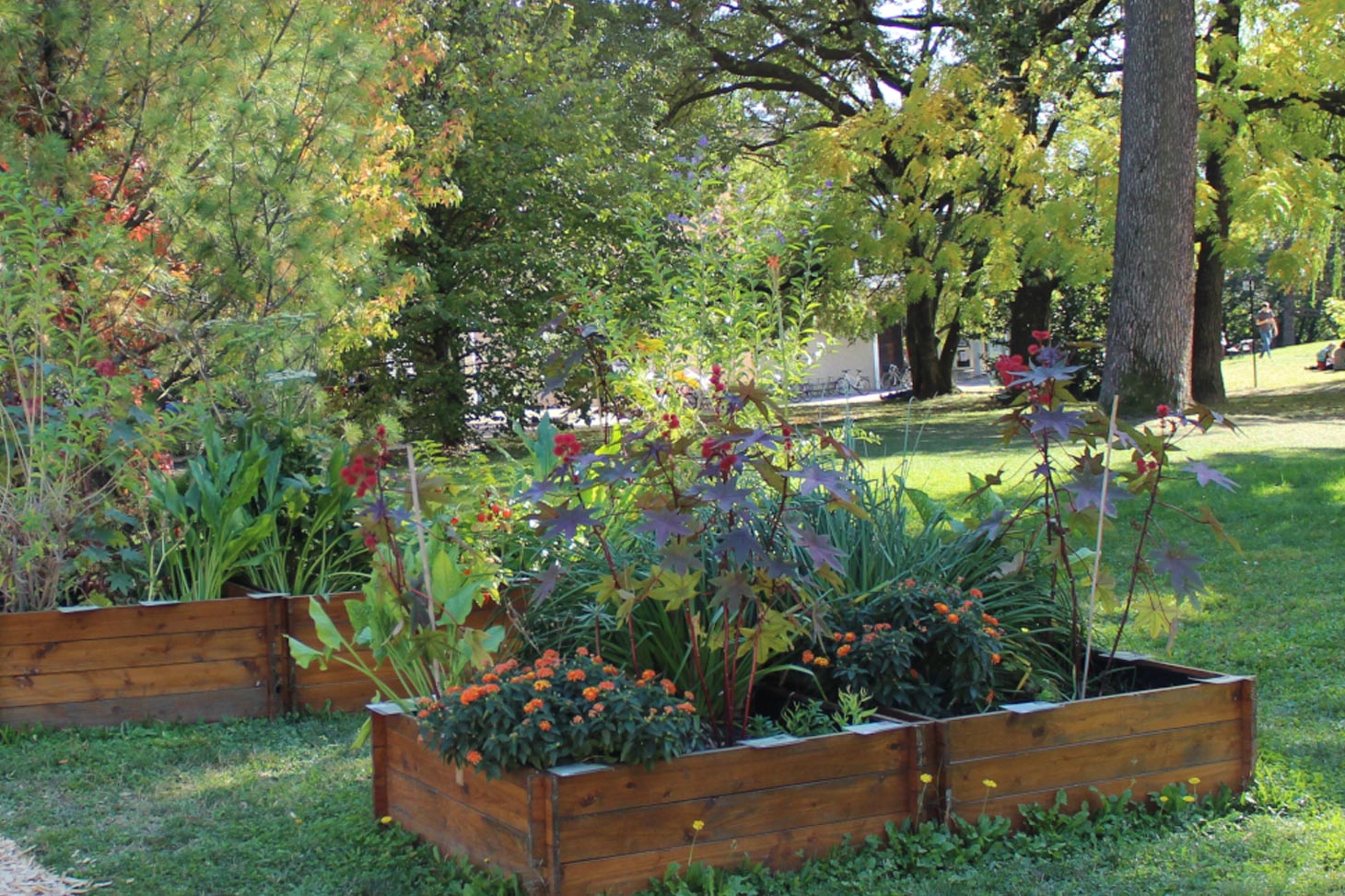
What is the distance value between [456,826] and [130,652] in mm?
2025

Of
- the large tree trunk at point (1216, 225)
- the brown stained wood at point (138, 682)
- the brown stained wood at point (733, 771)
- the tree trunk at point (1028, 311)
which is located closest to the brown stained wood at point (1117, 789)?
the brown stained wood at point (733, 771)

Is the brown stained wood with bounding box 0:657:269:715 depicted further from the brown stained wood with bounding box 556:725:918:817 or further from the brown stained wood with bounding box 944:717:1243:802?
the brown stained wood with bounding box 944:717:1243:802

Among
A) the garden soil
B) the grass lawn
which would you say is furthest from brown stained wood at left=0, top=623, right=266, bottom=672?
the garden soil

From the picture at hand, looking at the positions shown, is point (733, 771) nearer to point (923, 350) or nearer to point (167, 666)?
point (167, 666)

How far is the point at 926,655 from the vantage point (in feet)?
11.7

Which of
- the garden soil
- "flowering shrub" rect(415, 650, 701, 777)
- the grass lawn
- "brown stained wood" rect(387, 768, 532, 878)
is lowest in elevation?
the grass lawn

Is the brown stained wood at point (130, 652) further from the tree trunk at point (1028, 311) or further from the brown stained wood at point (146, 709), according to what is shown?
the tree trunk at point (1028, 311)

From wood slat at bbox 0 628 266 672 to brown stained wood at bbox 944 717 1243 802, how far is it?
271 centimetres

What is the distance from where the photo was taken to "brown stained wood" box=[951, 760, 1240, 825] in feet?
10.7

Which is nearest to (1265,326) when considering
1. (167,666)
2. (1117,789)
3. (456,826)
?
(1117,789)

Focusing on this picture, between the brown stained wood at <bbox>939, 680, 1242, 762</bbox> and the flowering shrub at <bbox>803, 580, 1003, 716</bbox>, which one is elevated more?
the flowering shrub at <bbox>803, 580, 1003, 716</bbox>

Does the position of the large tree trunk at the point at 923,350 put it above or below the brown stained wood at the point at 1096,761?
above

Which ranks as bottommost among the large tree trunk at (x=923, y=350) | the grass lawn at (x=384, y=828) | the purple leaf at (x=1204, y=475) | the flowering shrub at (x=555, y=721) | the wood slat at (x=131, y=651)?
the grass lawn at (x=384, y=828)

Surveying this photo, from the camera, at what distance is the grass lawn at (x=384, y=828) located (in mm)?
3047
